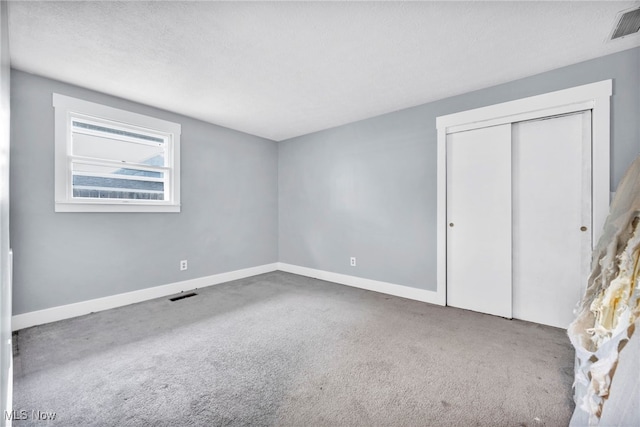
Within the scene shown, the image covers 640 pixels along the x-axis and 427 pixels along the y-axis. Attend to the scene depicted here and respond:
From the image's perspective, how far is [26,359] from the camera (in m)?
1.93

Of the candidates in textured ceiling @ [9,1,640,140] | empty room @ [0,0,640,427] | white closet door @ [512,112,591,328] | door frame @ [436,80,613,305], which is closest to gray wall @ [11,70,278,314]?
empty room @ [0,0,640,427]

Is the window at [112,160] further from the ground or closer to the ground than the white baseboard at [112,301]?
further from the ground

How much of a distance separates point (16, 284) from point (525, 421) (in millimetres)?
3893

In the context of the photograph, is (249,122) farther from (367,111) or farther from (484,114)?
(484,114)

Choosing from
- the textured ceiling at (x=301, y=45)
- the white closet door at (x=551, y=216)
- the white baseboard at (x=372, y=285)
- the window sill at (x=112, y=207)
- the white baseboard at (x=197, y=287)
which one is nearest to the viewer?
the textured ceiling at (x=301, y=45)

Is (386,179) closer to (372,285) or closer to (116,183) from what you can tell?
(372,285)

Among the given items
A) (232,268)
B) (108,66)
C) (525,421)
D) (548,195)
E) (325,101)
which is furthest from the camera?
(232,268)

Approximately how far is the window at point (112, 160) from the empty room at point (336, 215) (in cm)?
2

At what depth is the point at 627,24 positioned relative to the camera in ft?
6.16

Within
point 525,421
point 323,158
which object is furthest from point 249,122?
point 525,421

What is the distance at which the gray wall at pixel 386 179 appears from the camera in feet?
7.23
